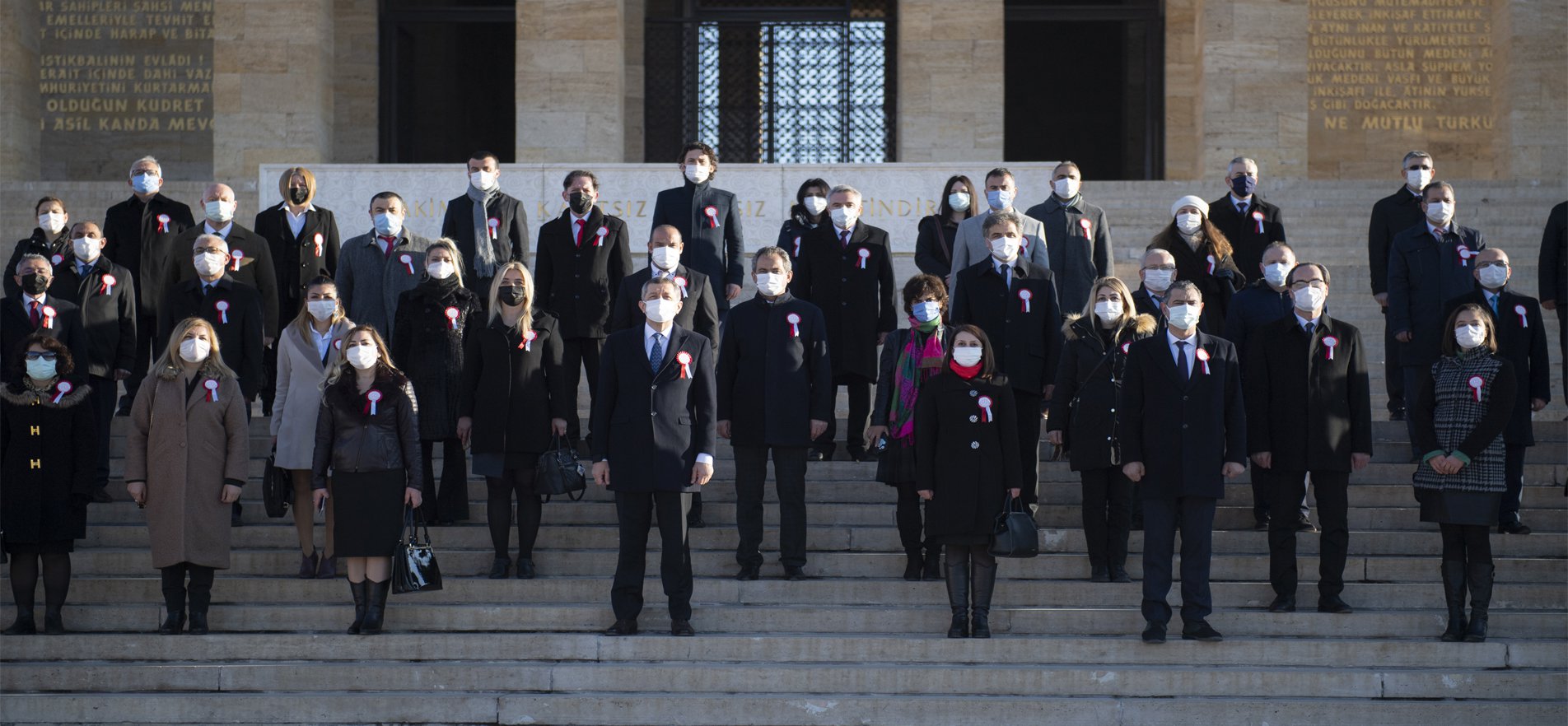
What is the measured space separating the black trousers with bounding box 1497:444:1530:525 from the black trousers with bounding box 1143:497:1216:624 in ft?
7.09

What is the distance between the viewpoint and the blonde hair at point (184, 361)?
32.7ft

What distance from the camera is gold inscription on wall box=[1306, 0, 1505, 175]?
75.8 feet

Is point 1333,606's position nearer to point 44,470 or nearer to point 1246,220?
point 1246,220

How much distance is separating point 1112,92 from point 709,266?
16704mm

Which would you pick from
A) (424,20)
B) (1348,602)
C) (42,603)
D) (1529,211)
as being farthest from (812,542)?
(424,20)

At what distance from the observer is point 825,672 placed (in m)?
9.24

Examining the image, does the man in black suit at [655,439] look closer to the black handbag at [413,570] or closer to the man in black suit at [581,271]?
the black handbag at [413,570]

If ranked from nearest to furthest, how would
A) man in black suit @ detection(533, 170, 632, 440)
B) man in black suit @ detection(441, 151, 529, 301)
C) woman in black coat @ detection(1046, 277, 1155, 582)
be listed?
1. woman in black coat @ detection(1046, 277, 1155, 582)
2. man in black suit @ detection(533, 170, 632, 440)
3. man in black suit @ detection(441, 151, 529, 301)

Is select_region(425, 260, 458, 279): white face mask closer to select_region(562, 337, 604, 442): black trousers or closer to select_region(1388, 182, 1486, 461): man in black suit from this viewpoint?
select_region(562, 337, 604, 442): black trousers

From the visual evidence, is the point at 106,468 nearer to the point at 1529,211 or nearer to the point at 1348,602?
the point at 1348,602

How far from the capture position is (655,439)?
955 centimetres

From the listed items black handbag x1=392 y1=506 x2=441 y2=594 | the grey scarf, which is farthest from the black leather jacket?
the grey scarf

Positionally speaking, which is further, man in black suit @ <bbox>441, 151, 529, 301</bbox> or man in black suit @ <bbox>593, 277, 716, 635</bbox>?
man in black suit @ <bbox>441, 151, 529, 301</bbox>

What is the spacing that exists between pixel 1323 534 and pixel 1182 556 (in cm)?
102
